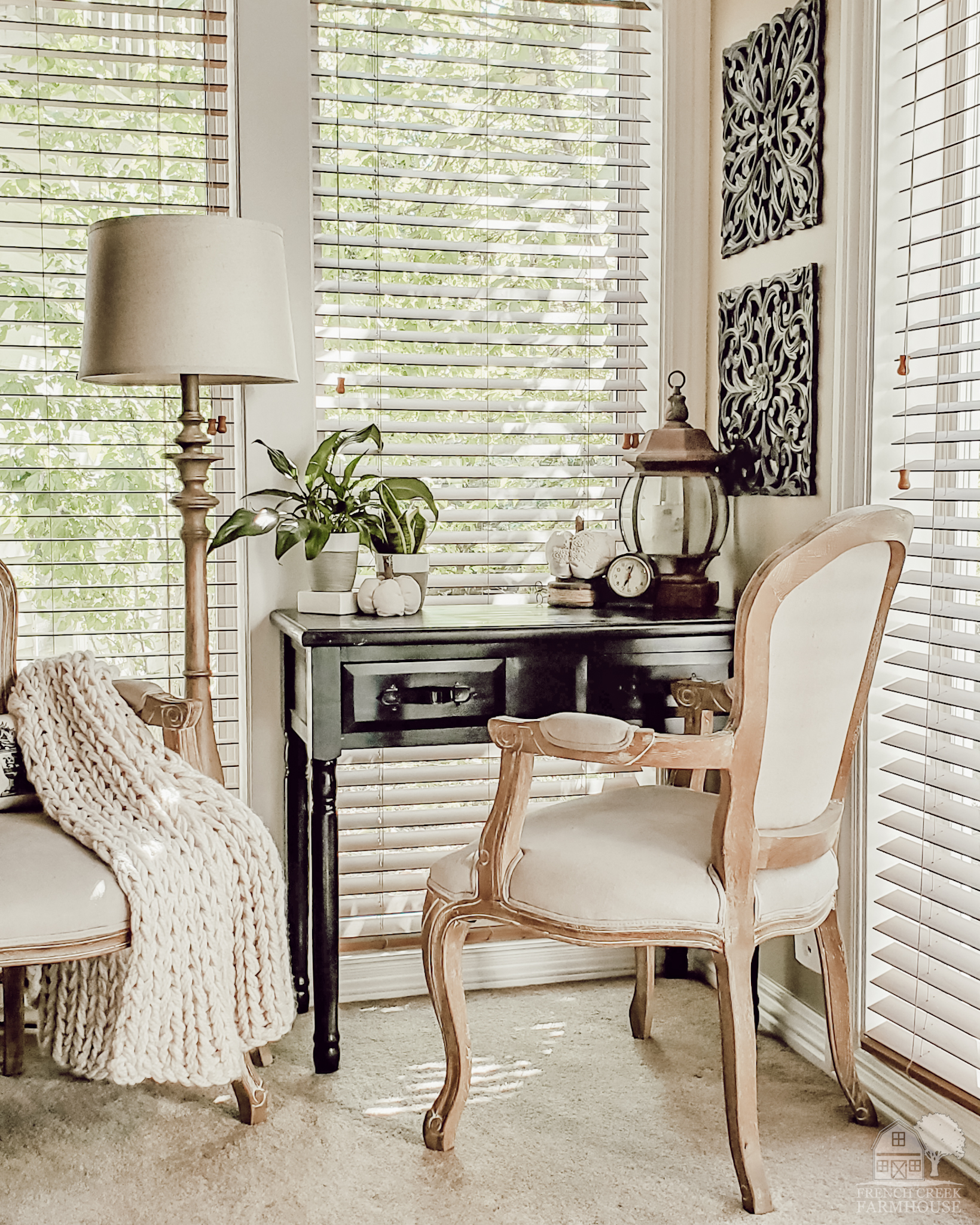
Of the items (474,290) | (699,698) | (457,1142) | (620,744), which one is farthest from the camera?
(474,290)

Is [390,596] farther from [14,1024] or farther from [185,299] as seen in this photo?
[14,1024]

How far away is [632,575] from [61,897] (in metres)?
1.31

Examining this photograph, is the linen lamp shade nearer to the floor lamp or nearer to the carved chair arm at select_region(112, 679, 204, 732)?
the floor lamp

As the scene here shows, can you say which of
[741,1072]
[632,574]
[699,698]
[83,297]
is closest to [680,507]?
[632,574]

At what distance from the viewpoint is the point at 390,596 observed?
2432 mm

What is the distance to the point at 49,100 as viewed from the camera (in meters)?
Answer: 2.55

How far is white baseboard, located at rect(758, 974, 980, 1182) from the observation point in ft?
6.59

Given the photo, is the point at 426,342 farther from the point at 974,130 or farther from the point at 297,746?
the point at 974,130

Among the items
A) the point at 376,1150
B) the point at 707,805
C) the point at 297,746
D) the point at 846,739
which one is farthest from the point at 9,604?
the point at 846,739

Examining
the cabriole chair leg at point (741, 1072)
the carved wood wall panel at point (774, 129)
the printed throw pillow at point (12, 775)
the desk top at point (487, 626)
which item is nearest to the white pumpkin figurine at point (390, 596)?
the desk top at point (487, 626)

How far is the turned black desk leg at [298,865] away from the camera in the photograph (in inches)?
104

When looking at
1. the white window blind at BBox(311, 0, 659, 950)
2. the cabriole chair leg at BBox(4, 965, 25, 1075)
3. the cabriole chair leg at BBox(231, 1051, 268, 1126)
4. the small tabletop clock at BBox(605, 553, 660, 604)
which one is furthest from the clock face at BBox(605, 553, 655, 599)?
the cabriole chair leg at BBox(4, 965, 25, 1075)

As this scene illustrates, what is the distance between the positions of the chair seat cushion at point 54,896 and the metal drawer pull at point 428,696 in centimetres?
59

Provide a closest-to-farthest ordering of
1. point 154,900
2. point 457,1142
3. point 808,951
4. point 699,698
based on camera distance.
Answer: point 154,900, point 457,1142, point 699,698, point 808,951
